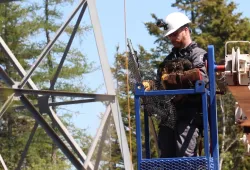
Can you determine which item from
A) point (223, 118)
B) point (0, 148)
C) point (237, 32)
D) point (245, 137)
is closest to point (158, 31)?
point (237, 32)

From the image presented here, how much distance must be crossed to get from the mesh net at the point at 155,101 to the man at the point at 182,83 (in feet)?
0.16

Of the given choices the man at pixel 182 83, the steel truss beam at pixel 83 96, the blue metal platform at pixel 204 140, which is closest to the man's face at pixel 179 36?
the man at pixel 182 83

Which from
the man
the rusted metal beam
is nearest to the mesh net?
the man

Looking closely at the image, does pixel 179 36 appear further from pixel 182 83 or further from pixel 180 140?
pixel 180 140

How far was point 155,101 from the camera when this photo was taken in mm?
8734

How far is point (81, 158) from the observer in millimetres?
12844

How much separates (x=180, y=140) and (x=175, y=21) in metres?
1.14

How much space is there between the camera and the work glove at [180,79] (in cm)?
842

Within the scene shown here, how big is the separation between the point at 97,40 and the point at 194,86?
452 centimetres

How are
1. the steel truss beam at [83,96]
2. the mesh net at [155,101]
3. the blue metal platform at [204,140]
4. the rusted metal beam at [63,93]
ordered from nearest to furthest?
the blue metal platform at [204,140] → the mesh net at [155,101] → the rusted metal beam at [63,93] → the steel truss beam at [83,96]

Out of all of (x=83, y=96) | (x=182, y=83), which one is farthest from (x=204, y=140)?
(x=83, y=96)

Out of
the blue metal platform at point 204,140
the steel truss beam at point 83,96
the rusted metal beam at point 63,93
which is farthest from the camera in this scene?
the steel truss beam at point 83,96

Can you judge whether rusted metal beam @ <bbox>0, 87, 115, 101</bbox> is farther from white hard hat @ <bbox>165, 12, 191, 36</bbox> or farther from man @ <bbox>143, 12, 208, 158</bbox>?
white hard hat @ <bbox>165, 12, 191, 36</bbox>

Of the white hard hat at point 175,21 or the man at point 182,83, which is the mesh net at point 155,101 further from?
the white hard hat at point 175,21
